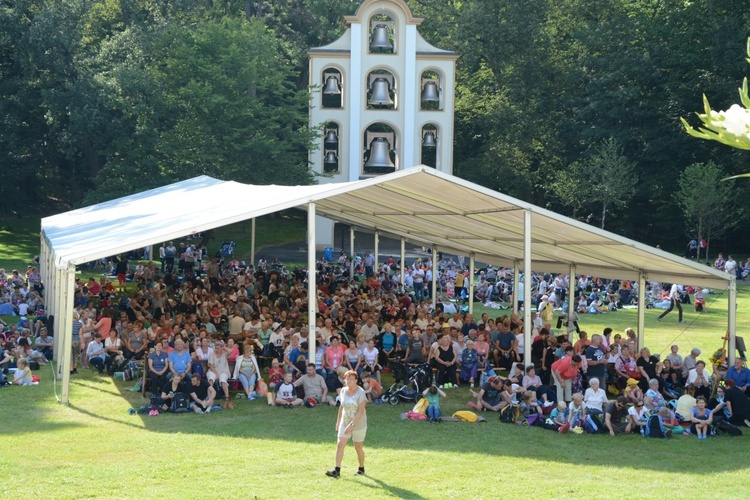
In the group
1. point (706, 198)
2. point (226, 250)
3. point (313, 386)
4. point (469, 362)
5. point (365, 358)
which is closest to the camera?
point (313, 386)

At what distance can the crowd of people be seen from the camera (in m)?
13.5

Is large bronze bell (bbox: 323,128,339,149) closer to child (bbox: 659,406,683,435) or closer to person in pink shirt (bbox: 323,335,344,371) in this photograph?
person in pink shirt (bbox: 323,335,344,371)

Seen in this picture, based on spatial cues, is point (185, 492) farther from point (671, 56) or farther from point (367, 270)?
point (671, 56)

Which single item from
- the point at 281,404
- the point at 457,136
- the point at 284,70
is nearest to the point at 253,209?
the point at 281,404

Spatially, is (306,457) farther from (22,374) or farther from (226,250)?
(226,250)

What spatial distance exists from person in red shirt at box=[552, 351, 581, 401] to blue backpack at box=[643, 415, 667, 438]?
78.6 inches

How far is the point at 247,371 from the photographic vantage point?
14.6 m

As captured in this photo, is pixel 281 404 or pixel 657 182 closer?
pixel 281 404

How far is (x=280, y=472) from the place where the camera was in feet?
33.1

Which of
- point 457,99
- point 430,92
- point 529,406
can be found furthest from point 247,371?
point 457,99

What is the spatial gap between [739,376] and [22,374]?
11.4 meters

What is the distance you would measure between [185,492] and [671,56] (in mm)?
43180

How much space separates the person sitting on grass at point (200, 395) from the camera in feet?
43.9

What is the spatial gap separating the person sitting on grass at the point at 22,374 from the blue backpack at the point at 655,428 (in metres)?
9.67
